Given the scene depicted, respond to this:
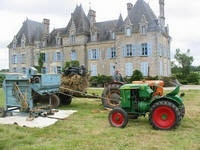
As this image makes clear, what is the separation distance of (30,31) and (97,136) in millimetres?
42184

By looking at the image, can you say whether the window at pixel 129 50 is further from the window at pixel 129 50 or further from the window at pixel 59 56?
the window at pixel 59 56

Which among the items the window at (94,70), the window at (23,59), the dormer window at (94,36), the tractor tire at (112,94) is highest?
the dormer window at (94,36)

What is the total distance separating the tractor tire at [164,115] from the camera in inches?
285

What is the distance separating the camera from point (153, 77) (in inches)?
1299

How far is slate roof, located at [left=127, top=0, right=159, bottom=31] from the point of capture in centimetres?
3441

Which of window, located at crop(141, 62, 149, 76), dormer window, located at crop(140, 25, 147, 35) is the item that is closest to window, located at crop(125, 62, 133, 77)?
window, located at crop(141, 62, 149, 76)

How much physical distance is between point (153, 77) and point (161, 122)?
25995 millimetres

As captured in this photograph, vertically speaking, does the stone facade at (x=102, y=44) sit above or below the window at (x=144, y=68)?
above

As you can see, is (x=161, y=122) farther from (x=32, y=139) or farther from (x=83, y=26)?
(x=83, y=26)

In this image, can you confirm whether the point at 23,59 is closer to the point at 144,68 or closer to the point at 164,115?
the point at 144,68

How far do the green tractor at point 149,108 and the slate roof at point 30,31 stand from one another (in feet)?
129

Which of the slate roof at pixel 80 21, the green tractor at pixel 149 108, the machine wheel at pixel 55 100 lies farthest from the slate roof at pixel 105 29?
the green tractor at pixel 149 108

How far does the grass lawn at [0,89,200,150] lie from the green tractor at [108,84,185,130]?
0.24 metres

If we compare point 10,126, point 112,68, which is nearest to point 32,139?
point 10,126
